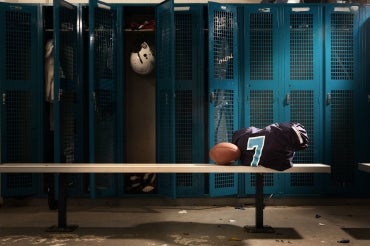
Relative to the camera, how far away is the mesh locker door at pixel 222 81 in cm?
444

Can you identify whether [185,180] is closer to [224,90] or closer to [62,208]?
[224,90]

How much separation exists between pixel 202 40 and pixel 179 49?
29 centimetres

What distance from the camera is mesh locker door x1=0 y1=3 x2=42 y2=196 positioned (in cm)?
454

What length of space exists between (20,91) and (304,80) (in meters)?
3.34

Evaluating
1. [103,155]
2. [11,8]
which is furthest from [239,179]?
[11,8]

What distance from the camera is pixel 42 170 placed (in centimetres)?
340

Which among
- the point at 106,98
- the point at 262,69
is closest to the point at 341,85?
the point at 262,69

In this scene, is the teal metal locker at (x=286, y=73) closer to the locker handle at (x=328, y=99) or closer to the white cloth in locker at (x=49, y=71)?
the locker handle at (x=328, y=99)

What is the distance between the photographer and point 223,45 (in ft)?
14.9

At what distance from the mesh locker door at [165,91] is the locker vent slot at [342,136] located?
1923mm

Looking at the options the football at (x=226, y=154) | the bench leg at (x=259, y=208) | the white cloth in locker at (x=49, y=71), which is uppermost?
the white cloth in locker at (x=49, y=71)

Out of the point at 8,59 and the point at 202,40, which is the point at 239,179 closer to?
the point at 202,40

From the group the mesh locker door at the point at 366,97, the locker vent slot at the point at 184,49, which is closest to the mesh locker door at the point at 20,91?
the locker vent slot at the point at 184,49

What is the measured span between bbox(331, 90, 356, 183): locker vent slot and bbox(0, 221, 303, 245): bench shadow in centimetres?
141
